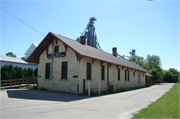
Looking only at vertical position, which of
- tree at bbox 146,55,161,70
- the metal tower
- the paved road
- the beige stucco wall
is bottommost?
the paved road

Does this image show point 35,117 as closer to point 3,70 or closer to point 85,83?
point 85,83

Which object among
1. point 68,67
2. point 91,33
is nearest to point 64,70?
point 68,67

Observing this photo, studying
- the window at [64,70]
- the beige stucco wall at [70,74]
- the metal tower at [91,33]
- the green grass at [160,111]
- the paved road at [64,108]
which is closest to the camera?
the green grass at [160,111]

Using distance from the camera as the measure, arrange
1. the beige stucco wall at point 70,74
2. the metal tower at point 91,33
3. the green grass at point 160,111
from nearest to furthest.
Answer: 1. the green grass at point 160,111
2. the beige stucco wall at point 70,74
3. the metal tower at point 91,33

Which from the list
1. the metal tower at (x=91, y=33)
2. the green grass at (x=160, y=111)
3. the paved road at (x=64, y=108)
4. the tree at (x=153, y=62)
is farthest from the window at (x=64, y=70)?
the tree at (x=153, y=62)

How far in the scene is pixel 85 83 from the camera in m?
14.8

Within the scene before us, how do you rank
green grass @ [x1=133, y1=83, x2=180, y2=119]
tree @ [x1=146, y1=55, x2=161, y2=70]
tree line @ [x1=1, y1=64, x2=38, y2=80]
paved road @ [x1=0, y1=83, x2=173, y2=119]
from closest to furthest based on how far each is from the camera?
1. green grass @ [x1=133, y1=83, x2=180, y2=119]
2. paved road @ [x1=0, y1=83, x2=173, y2=119]
3. tree line @ [x1=1, y1=64, x2=38, y2=80]
4. tree @ [x1=146, y1=55, x2=161, y2=70]

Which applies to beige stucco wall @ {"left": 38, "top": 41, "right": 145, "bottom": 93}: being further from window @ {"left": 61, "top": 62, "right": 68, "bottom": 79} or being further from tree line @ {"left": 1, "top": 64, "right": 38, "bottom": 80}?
tree line @ {"left": 1, "top": 64, "right": 38, "bottom": 80}

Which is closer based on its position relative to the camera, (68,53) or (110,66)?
(68,53)

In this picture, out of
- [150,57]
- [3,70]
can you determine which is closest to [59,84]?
[3,70]

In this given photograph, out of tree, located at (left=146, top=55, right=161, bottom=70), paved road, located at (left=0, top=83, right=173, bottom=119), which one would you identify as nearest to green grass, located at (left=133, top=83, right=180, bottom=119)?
paved road, located at (left=0, top=83, right=173, bottom=119)

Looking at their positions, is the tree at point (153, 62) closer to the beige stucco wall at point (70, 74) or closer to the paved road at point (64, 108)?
the beige stucco wall at point (70, 74)

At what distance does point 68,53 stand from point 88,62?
2.39m

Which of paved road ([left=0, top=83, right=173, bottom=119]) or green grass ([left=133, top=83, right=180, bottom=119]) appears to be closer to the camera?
green grass ([left=133, top=83, right=180, bottom=119])
